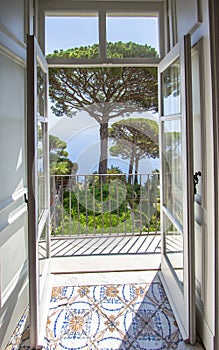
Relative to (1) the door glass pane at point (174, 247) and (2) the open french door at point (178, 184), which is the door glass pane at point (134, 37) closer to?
(2) the open french door at point (178, 184)

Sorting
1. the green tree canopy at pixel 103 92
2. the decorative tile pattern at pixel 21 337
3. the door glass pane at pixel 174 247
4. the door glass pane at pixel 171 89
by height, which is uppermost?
the green tree canopy at pixel 103 92

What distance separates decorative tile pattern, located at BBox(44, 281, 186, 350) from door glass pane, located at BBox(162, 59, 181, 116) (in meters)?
1.47

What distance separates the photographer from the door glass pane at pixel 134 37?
2.63 m

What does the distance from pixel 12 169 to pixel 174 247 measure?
1335 millimetres

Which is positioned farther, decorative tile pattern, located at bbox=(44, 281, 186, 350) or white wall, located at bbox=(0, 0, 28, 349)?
decorative tile pattern, located at bbox=(44, 281, 186, 350)

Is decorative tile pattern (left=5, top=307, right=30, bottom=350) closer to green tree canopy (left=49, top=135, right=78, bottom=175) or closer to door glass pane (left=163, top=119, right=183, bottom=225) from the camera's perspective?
door glass pane (left=163, top=119, right=183, bottom=225)

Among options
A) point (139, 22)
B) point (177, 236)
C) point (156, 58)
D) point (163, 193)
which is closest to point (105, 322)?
point (177, 236)

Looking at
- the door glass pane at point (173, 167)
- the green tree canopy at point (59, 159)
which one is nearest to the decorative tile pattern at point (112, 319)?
the door glass pane at point (173, 167)

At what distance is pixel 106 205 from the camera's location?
4152mm

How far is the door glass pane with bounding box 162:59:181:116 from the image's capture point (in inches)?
82.4

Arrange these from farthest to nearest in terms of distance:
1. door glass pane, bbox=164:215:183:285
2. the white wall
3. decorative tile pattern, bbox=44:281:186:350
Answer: door glass pane, bbox=164:215:183:285, decorative tile pattern, bbox=44:281:186:350, the white wall

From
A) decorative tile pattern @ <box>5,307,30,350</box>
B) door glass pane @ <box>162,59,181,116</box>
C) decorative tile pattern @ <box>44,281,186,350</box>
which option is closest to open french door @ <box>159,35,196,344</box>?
door glass pane @ <box>162,59,181,116</box>

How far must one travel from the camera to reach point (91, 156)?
4.04m

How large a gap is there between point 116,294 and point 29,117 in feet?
5.24
